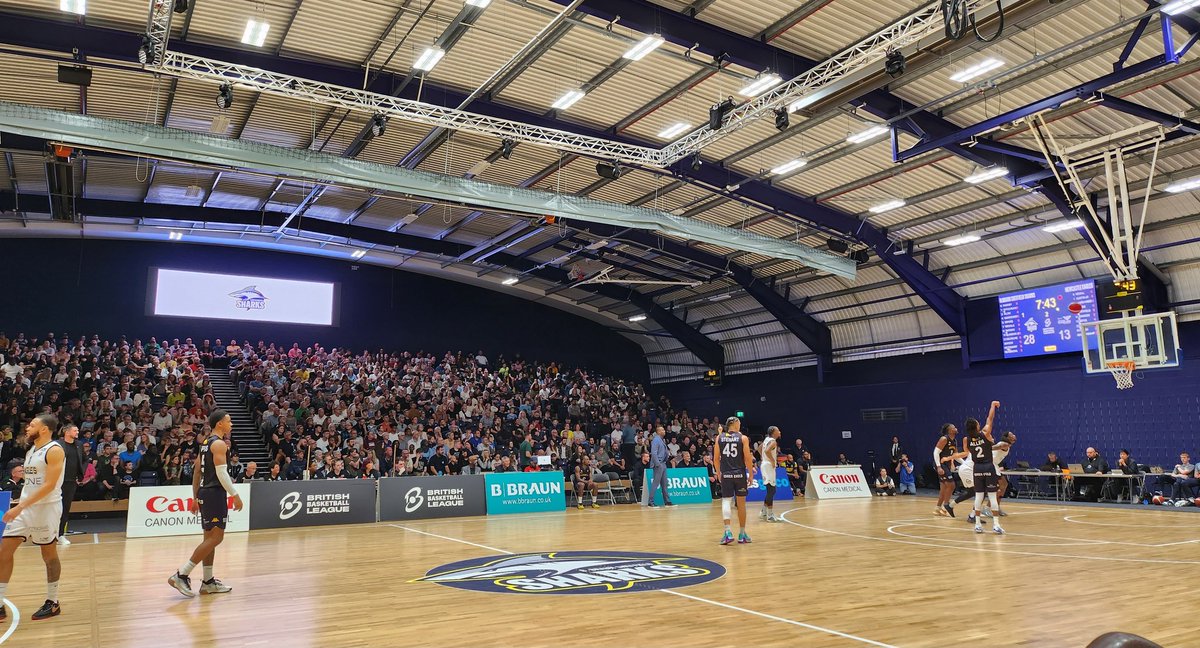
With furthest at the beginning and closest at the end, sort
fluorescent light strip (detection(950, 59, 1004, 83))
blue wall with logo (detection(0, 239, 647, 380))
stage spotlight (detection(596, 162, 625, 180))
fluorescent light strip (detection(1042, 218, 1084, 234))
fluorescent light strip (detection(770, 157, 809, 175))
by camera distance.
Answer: blue wall with logo (detection(0, 239, 647, 380)) < fluorescent light strip (detection(1042, 218, 1084, 234)) < fluorescent light strip (detection(770, 157, 809, 175)) < stage spotlight (detection(596, 162, 625, 180)) < fluorescent light strip (detection(950, 59, 1004, 83))

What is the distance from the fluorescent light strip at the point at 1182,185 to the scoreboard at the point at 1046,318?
3893 millimetres

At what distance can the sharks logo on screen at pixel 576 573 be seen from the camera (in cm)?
734

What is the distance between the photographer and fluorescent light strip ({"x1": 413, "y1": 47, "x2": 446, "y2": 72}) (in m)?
12.5

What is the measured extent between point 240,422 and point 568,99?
14.2 m

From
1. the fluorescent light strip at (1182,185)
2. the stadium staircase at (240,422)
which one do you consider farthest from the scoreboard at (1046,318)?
the stadium staircase at (240,422)

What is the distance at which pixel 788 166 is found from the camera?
18.0 meters

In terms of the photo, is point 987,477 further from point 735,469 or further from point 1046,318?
point 1046,318

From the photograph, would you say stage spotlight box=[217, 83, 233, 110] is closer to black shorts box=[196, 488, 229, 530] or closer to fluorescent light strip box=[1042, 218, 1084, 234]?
black shorts box=[196, 488, 229, 530]

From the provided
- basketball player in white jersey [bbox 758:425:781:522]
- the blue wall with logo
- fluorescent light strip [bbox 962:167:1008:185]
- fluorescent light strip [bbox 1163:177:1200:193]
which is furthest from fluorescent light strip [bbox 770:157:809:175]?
the blue wall with logo

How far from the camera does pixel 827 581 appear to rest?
7648mm

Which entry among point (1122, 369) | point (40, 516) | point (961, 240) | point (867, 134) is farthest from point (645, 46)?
point (961, 240)

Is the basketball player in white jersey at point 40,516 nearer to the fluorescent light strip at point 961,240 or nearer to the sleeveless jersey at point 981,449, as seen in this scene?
the sleeveless jersey at point 981,449

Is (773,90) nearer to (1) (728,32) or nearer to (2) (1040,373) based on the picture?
(1) (728,32)

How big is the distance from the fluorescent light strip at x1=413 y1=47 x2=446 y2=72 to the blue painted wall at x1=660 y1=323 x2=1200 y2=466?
19574 mm
